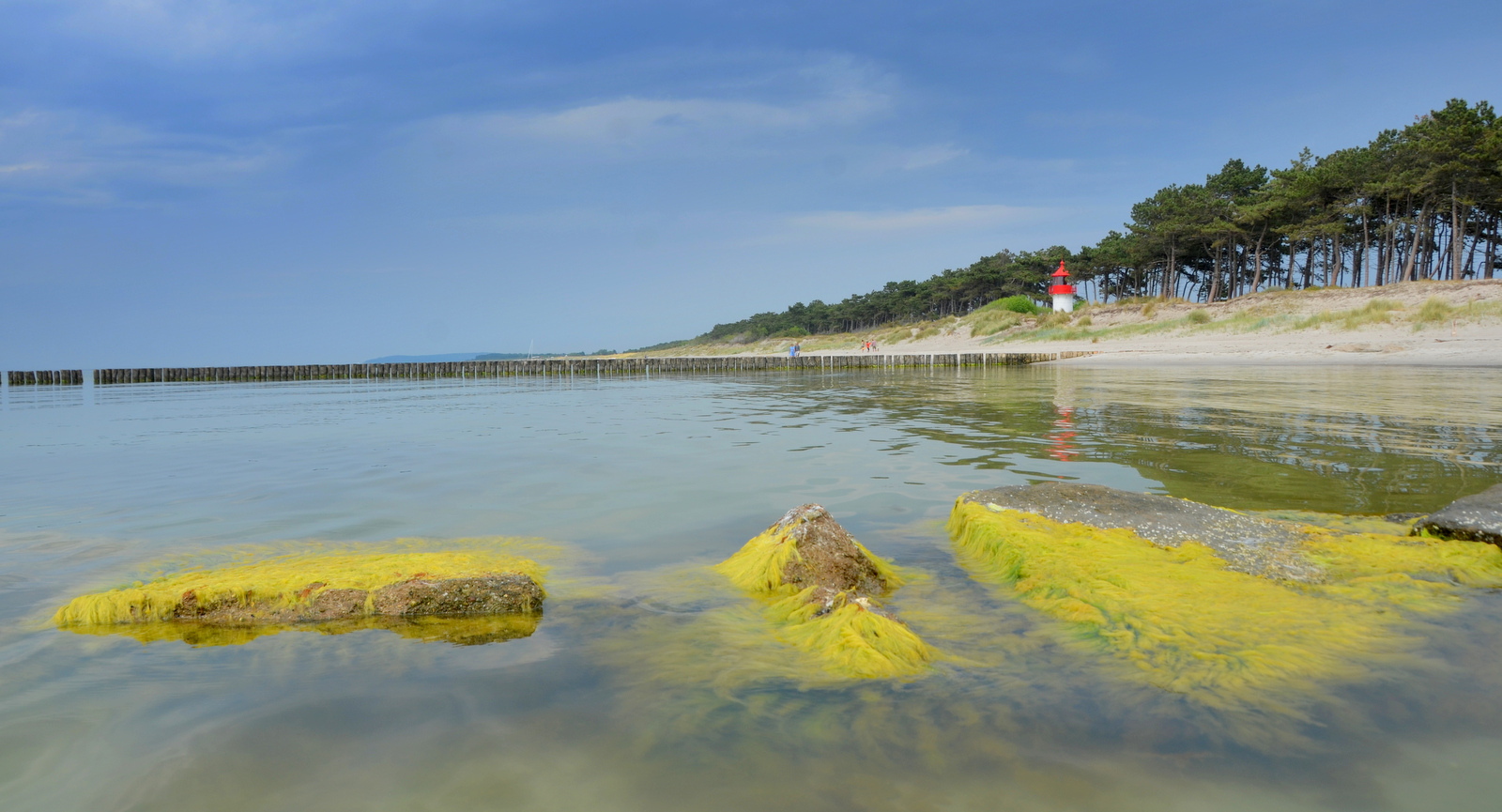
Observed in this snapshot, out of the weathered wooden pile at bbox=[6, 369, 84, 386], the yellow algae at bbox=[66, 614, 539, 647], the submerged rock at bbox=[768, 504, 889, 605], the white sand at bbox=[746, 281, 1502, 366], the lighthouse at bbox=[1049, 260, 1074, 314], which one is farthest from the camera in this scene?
the lighthouse at bbox=[1049, 260, 1074, 314]

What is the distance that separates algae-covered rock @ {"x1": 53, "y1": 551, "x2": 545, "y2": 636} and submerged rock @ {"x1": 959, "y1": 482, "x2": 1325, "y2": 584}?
3.58 m

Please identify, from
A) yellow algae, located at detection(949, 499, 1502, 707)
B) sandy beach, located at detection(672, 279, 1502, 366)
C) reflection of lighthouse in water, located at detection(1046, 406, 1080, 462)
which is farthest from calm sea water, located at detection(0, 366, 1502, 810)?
sandy beach, located at detection(672, 279, 1502, 366)

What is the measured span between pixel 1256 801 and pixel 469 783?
2.47m

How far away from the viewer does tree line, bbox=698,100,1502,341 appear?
4162 cm

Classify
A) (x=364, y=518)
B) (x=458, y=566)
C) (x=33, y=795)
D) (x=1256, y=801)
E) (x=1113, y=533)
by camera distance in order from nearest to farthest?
(x=1256, y=801) < (x=33, y=795) < (x=458, y=566) < (x=1113, y=533) < (x=364, y=518)

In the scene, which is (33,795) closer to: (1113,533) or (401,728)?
(401,728)

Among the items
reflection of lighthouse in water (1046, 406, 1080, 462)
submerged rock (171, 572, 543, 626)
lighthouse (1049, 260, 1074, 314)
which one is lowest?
submerged rock (171, 572, 543, 626)

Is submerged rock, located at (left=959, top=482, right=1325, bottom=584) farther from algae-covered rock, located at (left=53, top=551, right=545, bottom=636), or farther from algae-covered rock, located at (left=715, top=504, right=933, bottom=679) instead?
algae-covered rock, located at (left=53, top=551, right=545, bottom=636)

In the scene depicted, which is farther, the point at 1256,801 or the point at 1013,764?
the point at 1013,764

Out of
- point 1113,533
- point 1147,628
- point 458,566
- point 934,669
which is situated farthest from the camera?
point 1113,533

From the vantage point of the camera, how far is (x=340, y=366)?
46.1 m

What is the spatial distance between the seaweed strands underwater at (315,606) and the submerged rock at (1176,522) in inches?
141

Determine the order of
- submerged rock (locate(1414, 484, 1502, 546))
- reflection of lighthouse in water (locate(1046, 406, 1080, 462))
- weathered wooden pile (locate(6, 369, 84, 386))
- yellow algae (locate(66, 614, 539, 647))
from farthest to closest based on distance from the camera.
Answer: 1. weathered wooden pile (locate(6, 369, 84, 386))
2. reflection of lighthouse in water (locate(1046, 406, 1080, 462))
3. submerged rock (locate(1414, 484, 1502, 546))
4. yellow algae (locate(66, 614, 539, 647))

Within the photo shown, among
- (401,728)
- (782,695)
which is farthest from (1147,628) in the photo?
(401,728)
